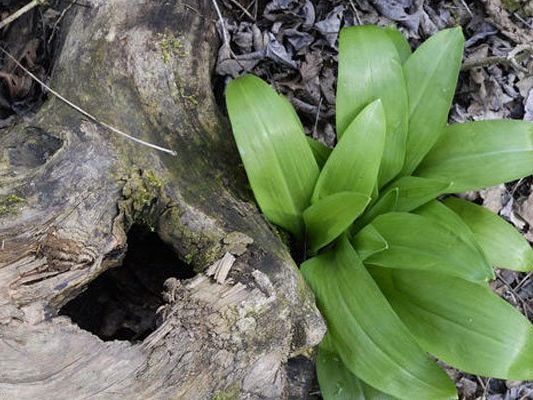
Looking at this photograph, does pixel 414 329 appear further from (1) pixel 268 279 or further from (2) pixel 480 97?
(2) pixel 480 97

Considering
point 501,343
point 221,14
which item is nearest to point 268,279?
point 501,343

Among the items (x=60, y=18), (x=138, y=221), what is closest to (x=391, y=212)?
(x=138, y=221)

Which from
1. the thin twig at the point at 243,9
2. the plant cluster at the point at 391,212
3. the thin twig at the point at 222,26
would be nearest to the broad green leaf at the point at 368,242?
the plant cluster at the point at 391,212

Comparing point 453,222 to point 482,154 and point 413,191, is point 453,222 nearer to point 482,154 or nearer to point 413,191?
point 413,191

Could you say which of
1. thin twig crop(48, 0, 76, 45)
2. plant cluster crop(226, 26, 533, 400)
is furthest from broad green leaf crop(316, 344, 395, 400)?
thin twig crop(48, 0, 76, 45)

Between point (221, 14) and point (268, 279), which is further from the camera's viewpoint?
point (221, 14)
